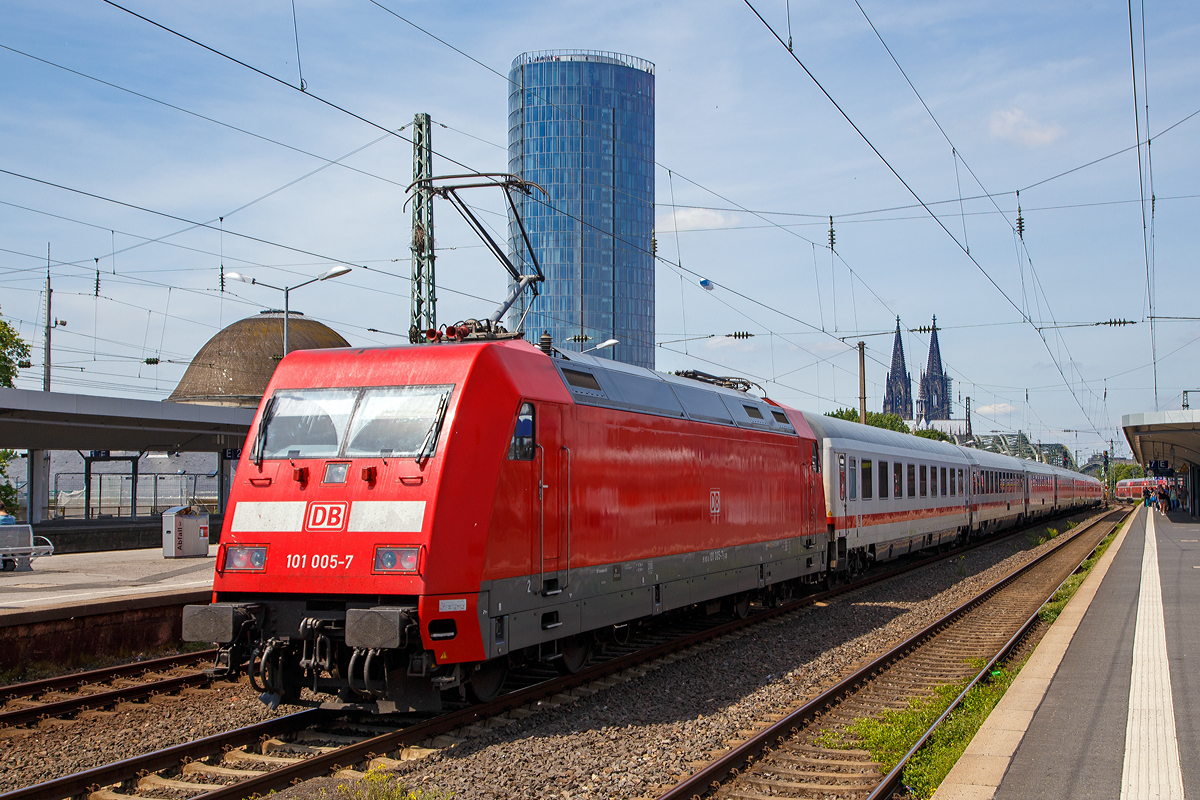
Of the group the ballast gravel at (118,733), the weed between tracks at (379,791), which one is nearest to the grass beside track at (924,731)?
the weed between tracks at (379,791)

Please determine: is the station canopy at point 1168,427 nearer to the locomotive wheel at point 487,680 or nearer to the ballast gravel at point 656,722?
the ballast gravel at point 656,722

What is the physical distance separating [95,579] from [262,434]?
455 inches

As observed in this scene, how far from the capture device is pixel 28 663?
1150cm

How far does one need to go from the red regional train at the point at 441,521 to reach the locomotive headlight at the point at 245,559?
0.06ft

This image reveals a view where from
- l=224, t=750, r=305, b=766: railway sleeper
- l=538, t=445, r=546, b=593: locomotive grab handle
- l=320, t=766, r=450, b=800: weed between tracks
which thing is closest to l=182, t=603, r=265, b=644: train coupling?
l=224, t=750, r=305, b=766: railway sleeper

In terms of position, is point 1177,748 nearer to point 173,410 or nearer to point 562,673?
point 562,673

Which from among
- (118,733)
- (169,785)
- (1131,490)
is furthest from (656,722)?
(1131,490)

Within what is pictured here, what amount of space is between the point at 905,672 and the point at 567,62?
139m

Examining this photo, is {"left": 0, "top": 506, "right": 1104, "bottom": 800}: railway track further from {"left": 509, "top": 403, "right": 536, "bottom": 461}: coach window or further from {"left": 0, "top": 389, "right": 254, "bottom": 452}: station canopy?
{"left": 0, "top": 389, "right": 254, "bottom": 452}: station canopy

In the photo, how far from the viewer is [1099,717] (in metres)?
Result: 8.67

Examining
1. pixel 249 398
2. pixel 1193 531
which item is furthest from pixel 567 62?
pixel 1193 531

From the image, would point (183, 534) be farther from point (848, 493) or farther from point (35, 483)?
point (848, 493)

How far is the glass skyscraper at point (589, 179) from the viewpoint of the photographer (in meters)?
135

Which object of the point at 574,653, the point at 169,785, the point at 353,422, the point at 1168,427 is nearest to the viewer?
the point at 169,785
